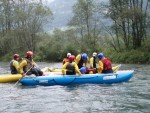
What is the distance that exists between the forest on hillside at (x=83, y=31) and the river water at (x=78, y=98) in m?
15.9

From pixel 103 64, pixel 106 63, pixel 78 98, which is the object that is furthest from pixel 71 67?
pixel 78 98

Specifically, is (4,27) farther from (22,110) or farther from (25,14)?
(22,110)

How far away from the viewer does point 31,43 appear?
49062 mm

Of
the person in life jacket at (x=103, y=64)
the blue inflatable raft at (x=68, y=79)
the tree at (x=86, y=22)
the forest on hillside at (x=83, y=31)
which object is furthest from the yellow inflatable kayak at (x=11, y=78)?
the tree at (x=86, y=22)

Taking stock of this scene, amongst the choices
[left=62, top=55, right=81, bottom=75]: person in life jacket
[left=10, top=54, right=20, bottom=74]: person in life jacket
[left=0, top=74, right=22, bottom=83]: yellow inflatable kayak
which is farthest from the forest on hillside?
[left=0, top=74, right=22, bottom=83]: yellow inflatable kayak

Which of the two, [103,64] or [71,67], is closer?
[71,67]

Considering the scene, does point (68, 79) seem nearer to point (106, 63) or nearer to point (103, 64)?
point (103, 64)

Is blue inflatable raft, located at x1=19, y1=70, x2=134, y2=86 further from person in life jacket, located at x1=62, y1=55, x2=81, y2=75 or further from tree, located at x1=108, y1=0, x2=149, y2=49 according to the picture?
tree, located at x1=108, y1=0, x2=149, y2=49

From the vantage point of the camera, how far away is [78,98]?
11375mm

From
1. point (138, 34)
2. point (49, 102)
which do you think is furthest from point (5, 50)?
point (49, 102)

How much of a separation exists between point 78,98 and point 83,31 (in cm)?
3121

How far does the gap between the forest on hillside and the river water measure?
52.1 feet

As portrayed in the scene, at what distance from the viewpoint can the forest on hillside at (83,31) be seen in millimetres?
31906

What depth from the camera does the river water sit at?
963 cm
